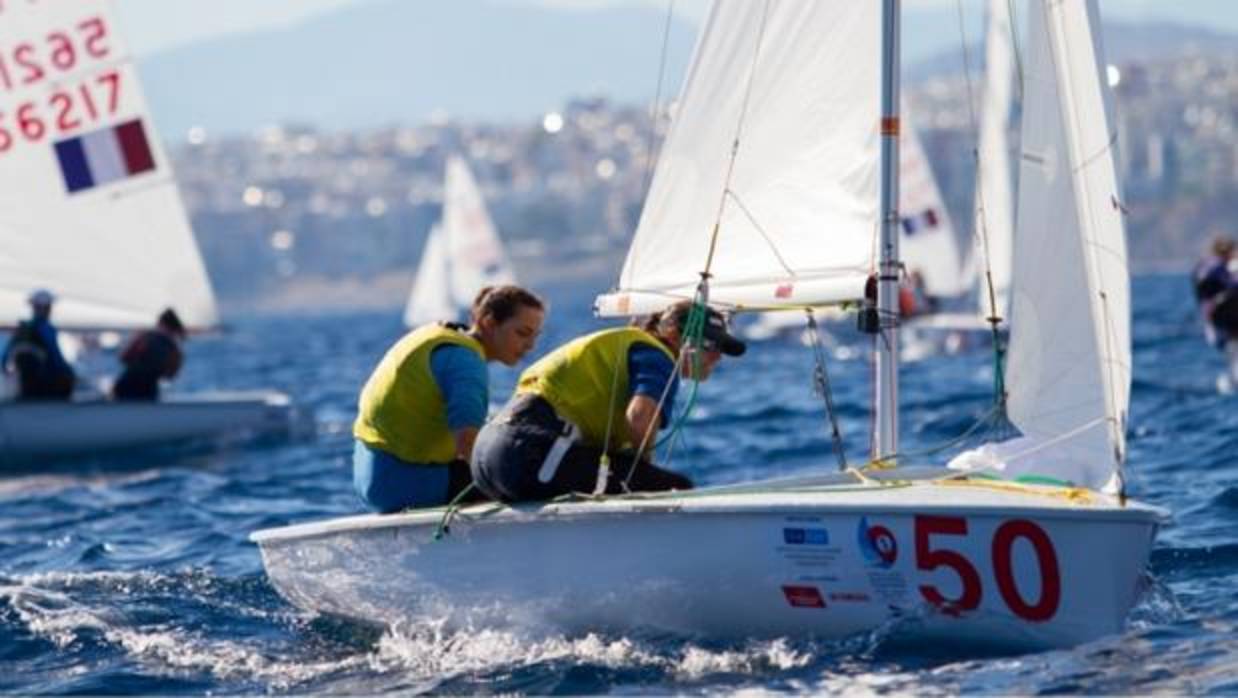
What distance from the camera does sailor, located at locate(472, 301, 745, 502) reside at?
245 inches

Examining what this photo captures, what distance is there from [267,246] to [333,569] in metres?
116

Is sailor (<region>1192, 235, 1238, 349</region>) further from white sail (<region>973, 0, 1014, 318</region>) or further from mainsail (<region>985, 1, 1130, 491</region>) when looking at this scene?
mainsail (<region>985, 1, 1130, 491</region>)

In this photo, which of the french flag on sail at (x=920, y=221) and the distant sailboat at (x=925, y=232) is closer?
the distant sailboat at (x=925, y=232)

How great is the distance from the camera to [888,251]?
22.5 ft

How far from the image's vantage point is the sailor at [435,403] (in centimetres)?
655

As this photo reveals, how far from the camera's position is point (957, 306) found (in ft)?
92.8

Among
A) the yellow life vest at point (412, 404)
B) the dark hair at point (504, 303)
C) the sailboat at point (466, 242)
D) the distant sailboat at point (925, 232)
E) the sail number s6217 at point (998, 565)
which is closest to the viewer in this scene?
the sail number s6217 at point (998, 565)

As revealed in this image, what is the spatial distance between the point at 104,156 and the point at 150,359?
1.26m

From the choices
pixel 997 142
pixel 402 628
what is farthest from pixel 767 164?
pixel 997 142

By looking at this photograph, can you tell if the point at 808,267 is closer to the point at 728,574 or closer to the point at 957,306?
the point at 728,574

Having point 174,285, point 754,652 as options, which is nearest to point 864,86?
point 754,652

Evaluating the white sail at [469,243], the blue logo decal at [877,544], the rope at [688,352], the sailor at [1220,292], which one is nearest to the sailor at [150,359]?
the sailor at [1220,292]

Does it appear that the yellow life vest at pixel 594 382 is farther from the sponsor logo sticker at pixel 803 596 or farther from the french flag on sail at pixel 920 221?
the french flag on sail at pixel 920 221

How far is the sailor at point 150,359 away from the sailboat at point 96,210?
0.14 m
